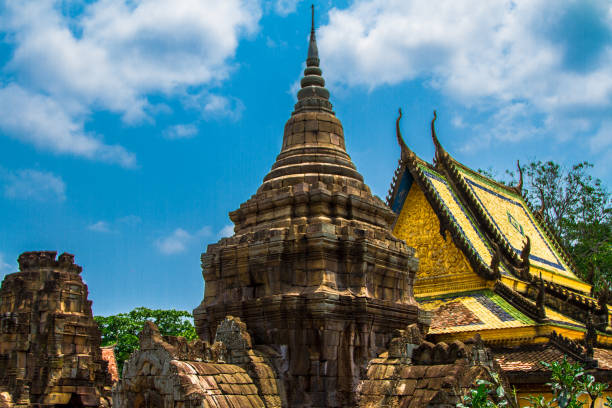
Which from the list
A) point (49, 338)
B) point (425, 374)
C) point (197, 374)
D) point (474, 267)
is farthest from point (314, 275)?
point (49, 338)

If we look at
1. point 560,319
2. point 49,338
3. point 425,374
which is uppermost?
point 49,338

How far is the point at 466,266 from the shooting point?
1752cm

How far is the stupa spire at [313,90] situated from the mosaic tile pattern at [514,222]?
10.2 metres

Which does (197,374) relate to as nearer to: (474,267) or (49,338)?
(474,267)

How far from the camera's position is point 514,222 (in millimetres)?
23094

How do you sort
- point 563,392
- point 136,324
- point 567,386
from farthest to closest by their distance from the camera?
point 136,324 → point 567,386 → point 563,392

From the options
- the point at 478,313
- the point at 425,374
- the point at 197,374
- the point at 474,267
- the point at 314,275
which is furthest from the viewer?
the point at 474,267

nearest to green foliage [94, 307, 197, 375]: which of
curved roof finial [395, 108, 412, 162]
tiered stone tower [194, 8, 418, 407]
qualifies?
curved roof finial [395, 108, 412, 162]

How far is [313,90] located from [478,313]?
7.02 metres

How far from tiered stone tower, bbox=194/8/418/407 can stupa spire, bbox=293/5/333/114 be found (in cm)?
77

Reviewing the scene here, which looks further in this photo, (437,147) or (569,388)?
(437,147)

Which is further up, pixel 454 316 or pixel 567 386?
pixel 454 316

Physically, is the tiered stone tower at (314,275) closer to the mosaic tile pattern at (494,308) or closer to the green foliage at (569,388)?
the green foliage at (569,388)

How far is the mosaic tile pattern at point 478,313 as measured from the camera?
15305mm
